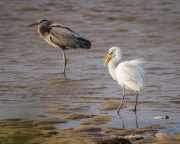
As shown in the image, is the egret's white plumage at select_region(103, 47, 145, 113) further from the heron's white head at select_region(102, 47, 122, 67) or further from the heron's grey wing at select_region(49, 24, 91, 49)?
the heron's grey wing at select_region(49, 24, 91, 49)

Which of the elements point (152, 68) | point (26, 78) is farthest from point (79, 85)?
point (152, 68)

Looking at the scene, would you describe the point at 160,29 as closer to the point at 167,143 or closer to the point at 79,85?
the point at 79,85

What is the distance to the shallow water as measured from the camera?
26.7 ft

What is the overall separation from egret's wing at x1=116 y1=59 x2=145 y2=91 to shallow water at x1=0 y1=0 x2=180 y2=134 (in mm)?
405

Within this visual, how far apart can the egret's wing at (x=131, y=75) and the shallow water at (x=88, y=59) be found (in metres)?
0.40

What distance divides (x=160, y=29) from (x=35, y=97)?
27.0 ft

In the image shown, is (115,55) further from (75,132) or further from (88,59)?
(88,59)

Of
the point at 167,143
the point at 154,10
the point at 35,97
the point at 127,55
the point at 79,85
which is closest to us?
the point at 167,143

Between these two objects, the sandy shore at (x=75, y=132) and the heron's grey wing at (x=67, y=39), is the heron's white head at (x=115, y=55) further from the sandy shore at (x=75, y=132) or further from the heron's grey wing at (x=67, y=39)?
the heron's grey wing at (x=67, y=39)

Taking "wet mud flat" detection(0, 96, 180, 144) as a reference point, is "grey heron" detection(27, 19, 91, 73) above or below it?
above

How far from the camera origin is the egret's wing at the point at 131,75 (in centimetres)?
767

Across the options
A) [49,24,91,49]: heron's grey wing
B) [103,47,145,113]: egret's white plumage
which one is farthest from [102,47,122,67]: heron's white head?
[49,24,91,49]: heron's grey wing

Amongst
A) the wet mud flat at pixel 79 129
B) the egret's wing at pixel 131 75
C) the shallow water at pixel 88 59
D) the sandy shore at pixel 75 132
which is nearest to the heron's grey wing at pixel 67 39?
the shallow water at pixel 88 59

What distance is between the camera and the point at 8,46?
577 inches
